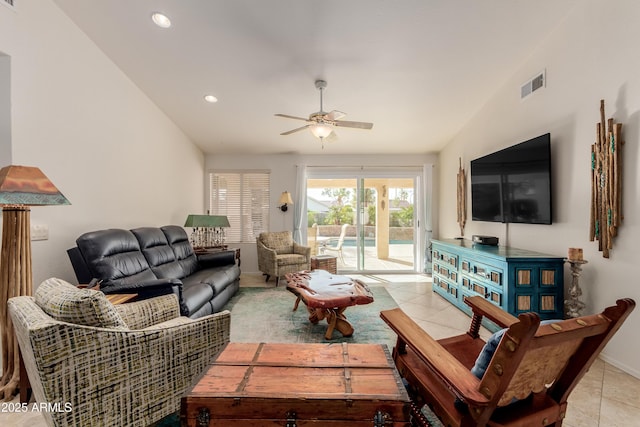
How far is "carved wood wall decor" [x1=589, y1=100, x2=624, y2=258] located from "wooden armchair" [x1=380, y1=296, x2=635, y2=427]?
65.9 inches

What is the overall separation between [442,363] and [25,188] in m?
2.41

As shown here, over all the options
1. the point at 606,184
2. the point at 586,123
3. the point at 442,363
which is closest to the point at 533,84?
the point at 586,123

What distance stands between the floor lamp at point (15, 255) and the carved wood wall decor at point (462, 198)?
469cm

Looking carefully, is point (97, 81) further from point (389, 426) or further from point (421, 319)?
point (421, 319)

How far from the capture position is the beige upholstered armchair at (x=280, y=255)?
438 centimetres

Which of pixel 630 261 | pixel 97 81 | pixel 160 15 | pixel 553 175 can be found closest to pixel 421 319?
pixel 630 261

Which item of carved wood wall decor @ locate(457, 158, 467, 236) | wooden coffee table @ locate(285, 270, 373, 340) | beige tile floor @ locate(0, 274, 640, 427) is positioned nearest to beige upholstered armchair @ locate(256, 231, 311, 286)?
wooden coffee table @ locate(285, 270, 373, 340)

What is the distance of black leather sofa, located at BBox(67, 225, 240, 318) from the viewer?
218 centimetres

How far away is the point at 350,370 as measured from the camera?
3.95 ft

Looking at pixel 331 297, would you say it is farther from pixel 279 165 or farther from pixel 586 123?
pixel 279 165

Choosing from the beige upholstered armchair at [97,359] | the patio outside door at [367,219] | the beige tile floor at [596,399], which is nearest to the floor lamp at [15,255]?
the beige tile floor at [596,399]

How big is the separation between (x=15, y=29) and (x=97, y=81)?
0.75m

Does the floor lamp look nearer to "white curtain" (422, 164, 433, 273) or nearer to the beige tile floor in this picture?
the beige tile floor

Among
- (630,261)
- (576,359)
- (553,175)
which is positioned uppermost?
(553,175)
